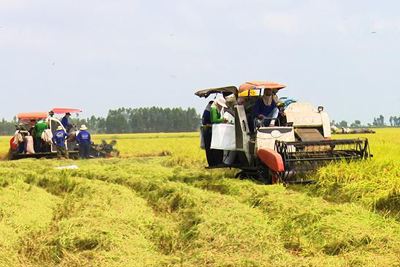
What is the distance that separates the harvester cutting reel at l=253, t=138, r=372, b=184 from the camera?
9.59m

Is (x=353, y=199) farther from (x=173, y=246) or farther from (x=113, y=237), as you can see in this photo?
(x=113, y=237)

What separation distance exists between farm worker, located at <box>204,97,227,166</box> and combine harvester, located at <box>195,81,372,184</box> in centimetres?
25

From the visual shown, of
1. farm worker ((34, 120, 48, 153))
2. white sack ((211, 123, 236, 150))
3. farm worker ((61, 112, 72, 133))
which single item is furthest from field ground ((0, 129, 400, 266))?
farm worker ((61, 112, 72, 133))

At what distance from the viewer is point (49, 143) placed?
20.6 m

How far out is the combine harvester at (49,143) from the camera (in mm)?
20609

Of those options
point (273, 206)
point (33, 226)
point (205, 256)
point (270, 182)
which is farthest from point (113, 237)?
point (270, 182)

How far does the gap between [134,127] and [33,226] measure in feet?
347

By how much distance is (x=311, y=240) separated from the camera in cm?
555

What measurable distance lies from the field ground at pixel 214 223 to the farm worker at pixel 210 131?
9.17ft

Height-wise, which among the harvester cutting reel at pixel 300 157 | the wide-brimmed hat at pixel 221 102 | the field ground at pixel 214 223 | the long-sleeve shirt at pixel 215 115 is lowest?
the field ground at pixel 214 223

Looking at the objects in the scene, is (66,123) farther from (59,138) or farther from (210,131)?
(210,131)

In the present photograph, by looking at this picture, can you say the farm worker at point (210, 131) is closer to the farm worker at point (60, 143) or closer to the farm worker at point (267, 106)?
the farm worker at point (267, 106)

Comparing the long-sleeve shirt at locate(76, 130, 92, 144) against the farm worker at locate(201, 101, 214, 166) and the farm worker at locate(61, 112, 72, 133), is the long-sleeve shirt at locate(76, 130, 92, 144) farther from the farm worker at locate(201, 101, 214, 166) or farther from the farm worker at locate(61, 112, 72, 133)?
the farm worker at locate(201, 101, 214, 166)

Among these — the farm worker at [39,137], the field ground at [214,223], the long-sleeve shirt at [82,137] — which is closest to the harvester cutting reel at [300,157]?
the field ground at [214,223]
